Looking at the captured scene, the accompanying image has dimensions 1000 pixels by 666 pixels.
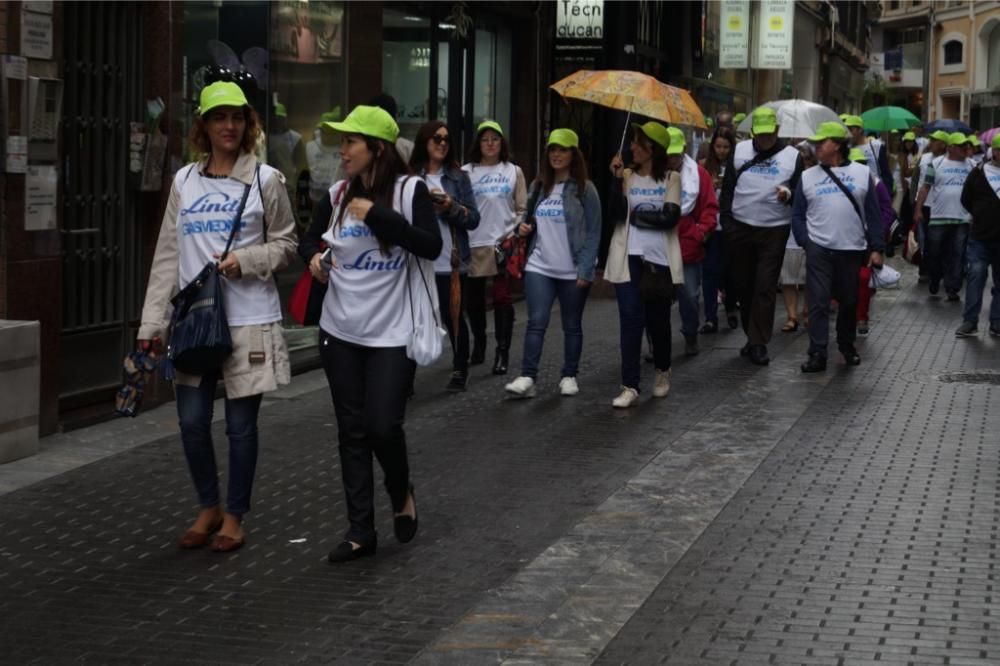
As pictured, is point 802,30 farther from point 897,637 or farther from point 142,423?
point 897,637

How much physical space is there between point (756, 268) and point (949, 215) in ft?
19.8

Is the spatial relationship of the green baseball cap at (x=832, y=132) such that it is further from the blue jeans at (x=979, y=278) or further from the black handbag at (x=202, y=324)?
the black handbag at (x=202, y=324)

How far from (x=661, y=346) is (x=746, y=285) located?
254 cm

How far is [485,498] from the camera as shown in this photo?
27.1 ft

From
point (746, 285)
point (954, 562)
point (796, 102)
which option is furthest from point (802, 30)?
point (954, 562)

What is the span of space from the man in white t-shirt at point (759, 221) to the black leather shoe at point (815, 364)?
0.48m

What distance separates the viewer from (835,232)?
42.5 ft

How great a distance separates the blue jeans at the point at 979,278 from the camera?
603 inches

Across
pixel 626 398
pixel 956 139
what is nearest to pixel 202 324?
pixel 626 398

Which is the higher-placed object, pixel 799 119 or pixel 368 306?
pixel 799 119

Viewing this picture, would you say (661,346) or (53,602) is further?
(661,346)

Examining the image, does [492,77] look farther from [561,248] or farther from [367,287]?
[367,287]

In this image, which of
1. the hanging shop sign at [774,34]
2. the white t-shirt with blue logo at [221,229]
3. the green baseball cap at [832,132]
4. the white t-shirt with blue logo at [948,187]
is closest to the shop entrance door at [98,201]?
the white t-shirt with blue logo at [221,229]

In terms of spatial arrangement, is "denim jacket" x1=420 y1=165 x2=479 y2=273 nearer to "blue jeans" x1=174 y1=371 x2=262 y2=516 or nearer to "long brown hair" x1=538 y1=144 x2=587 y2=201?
"long brown hair" x1=538 y1=144 x2=587 y2=201
